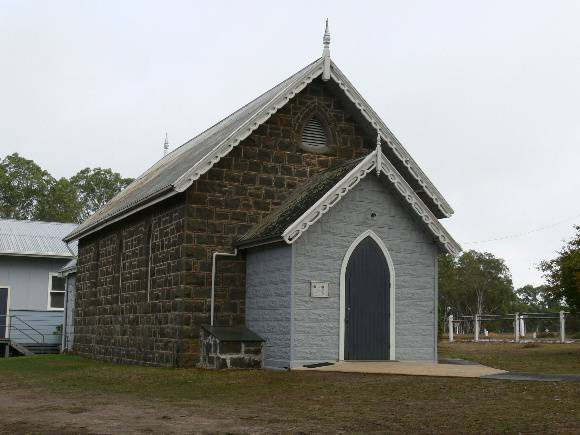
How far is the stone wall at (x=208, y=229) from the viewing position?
2117 centimetres

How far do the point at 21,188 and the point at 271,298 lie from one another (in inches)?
2422

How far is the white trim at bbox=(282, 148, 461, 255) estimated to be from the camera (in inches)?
749

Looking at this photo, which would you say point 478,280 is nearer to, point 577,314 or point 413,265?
point 577,314

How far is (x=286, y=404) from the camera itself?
13273mm

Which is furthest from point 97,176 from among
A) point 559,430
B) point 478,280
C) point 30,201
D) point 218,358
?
point 559,430

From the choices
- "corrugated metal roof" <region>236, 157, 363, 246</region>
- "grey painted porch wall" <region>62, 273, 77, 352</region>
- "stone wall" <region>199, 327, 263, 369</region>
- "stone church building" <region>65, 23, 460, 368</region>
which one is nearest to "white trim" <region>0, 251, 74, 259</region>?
"grey painted porch wall" <region>62, 273, 77, 352</region>

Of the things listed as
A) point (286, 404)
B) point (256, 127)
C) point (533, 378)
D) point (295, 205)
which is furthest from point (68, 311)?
point (533, 378)

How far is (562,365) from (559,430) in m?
13.0

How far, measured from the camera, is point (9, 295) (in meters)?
40.3

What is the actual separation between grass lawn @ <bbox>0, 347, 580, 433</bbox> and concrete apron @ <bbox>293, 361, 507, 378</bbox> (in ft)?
1.78

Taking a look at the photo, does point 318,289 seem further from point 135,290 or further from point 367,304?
point 135,290

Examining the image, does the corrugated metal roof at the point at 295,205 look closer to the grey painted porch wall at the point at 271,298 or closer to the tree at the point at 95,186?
the grey painted porch wall at the point at 271,298

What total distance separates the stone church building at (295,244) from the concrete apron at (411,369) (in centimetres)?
57

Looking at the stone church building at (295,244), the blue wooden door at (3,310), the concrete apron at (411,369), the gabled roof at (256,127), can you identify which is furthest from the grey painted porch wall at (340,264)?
the blue wooden door at (3,310)
